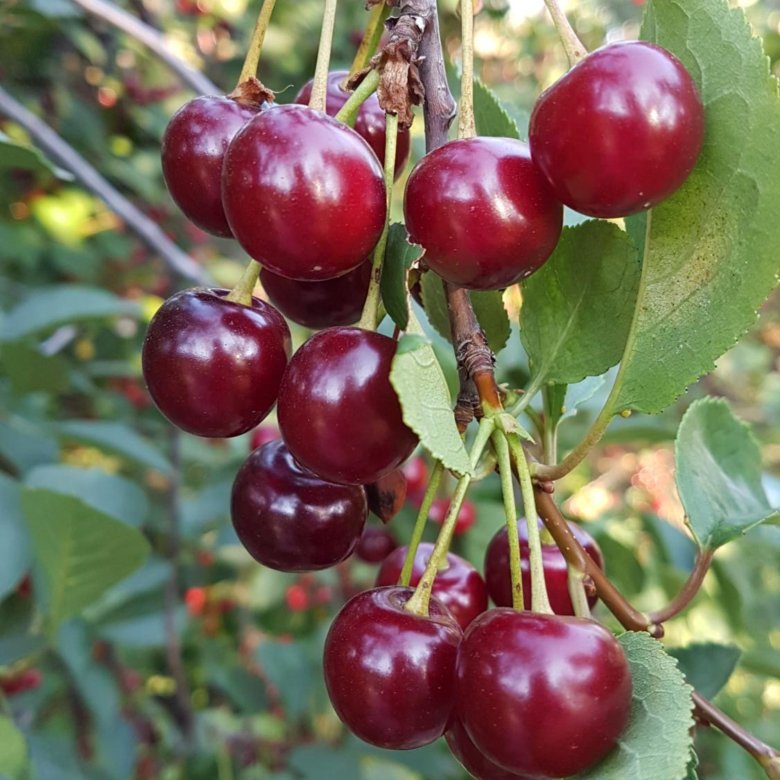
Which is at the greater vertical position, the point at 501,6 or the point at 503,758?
the point at 501,6

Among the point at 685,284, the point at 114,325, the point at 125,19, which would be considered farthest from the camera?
the point at 114,325

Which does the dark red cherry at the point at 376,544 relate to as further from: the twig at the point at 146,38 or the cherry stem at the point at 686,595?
the twig at the point at 146,38

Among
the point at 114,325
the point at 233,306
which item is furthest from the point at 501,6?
the point at 233,306

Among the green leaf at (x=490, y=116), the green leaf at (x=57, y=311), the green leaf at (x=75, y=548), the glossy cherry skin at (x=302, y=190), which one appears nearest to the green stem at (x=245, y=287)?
the glossy cherry skin at (x=302, y=190)

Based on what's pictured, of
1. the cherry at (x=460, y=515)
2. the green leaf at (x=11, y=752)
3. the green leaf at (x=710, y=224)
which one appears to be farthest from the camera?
the cherry at (x=460, y=515)

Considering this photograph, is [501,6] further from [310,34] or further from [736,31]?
[736,31]

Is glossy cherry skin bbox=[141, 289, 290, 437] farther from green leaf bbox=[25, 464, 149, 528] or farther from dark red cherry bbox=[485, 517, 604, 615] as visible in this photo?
green leaf bbox=[25, 464, 149, 528]

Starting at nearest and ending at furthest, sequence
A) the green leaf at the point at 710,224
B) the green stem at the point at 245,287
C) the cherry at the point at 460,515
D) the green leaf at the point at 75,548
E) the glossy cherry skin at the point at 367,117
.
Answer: the green leaf at the point at 710,224
the green stem at the point at 245,287
the glossy cherry skin at the point at 367,117
the green leaf at the point at 75,548
the cherry at the point at 460,515
